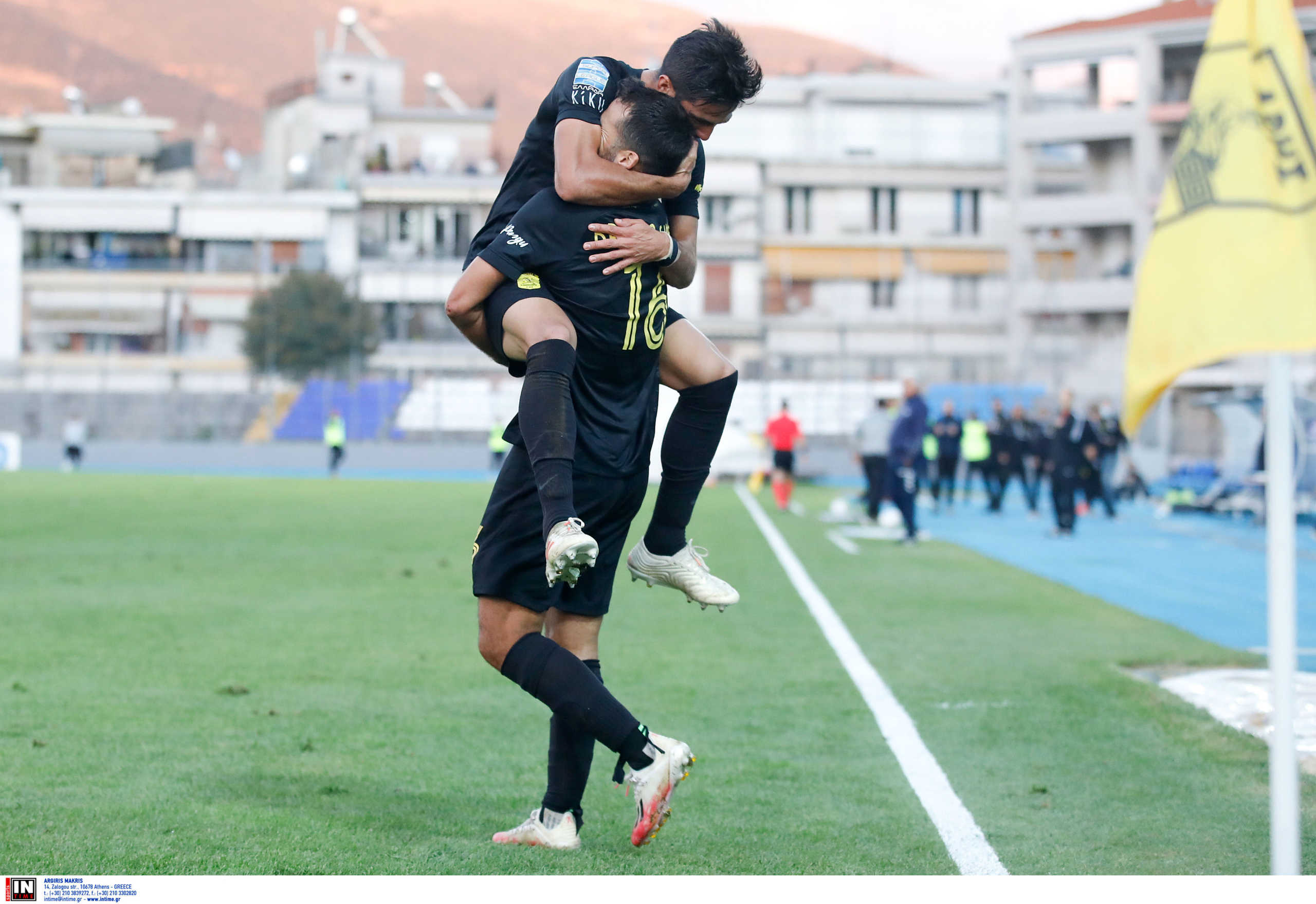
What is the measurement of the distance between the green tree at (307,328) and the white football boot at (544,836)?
149 feet

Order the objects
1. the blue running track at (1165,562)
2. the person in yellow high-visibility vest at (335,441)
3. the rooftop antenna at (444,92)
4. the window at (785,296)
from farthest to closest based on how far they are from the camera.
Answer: the rooftop antenna at (444,92)
the window at (785,296)
the person in yellow high-visibility vest at (335,441)
the blue running track at (1165,562)

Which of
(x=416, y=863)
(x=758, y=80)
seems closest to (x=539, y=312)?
(x=758, y=80)

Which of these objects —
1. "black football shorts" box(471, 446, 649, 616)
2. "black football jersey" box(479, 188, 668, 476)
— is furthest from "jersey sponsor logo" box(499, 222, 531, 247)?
"black football shorts" box(471, 446, 649, 616)

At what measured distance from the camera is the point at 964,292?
6844cm

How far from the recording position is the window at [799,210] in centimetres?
6988

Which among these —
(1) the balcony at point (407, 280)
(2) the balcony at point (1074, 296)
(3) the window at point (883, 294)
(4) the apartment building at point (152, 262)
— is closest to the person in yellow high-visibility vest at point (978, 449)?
(2) the balcony at point (1074, 296)

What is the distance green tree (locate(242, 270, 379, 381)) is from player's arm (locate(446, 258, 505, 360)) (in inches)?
1789

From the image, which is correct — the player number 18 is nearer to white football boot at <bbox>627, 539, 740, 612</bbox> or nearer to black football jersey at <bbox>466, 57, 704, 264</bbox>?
black football jersey at <bbox>466, 57, 704, 264</bbox>

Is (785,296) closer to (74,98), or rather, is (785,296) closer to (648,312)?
(74,98)

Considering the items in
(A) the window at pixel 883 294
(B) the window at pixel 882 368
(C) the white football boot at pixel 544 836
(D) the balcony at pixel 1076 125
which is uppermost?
(D) the balcony at pixel 1076 125

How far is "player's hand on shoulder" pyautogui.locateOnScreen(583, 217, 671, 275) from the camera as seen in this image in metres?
4.14

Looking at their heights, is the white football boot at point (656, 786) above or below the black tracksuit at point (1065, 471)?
below

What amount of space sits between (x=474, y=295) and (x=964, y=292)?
6595cm

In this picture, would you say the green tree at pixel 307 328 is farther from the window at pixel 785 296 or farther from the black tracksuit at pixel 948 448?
the black tracksuit at pixel 948 448
